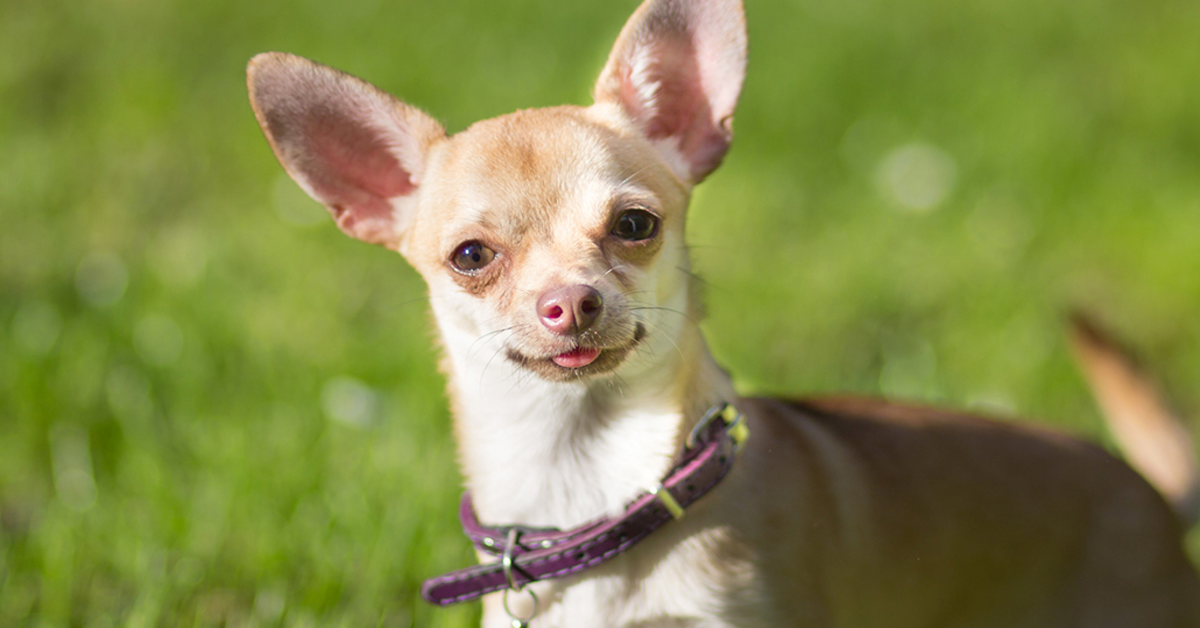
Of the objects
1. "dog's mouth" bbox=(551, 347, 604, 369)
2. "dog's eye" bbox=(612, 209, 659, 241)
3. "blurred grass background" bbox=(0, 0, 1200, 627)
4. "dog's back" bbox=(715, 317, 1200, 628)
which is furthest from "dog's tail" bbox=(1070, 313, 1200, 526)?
"dog's mouth" bbox=(551, 347, 604, 369)

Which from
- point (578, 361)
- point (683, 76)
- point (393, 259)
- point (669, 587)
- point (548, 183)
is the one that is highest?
point (683, 76)

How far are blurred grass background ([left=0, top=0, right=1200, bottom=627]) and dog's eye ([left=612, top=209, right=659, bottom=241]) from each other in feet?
1.08

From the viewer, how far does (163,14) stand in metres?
6.55

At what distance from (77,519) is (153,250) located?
1879mm

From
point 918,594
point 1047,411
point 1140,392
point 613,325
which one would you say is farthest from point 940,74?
point 613,325

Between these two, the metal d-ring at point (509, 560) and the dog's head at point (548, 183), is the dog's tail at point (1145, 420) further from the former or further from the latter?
the metal d-ring at point (509, 560)

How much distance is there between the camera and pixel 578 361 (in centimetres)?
187

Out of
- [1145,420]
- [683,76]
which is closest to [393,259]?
[683,76]

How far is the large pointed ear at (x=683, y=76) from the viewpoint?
204 centimetres

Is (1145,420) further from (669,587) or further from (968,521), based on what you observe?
(669,587)

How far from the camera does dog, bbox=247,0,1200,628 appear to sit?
189cm

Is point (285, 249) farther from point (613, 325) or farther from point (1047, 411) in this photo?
point (1047, 411)

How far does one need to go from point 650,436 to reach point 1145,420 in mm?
1730

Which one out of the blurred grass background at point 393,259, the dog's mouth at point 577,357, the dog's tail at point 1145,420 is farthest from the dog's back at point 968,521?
the blurred grass background at point 393,259
